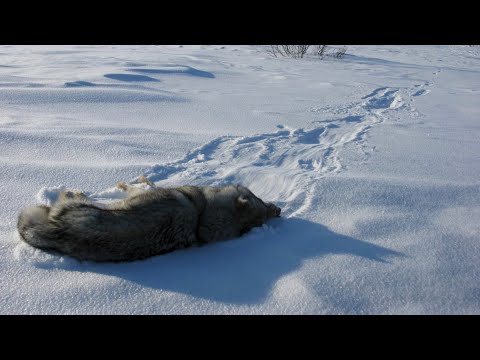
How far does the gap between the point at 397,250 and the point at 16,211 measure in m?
3.36

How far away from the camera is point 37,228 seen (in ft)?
9.83

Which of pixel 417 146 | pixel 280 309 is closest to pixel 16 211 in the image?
pixel 280 309

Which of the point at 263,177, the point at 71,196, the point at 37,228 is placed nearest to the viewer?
the point at 37,228

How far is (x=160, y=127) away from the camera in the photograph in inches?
246

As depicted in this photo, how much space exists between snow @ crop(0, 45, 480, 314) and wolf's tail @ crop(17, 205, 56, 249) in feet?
0.28

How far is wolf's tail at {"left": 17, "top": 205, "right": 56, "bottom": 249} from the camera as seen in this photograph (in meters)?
2.97

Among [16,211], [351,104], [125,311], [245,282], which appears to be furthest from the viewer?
[351,104]

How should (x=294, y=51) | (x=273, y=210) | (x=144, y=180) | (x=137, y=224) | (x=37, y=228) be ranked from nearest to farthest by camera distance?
1. (x=37, y=228)
2. (x=137, y=224)
3. (x=273, y=210)
4. (x=144, y=180)
5. (x=294, y=51)

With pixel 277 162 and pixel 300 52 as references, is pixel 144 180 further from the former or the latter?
pixel 300 52

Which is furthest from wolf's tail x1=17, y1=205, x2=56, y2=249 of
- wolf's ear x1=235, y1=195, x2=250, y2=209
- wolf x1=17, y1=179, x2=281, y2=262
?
wolf's ear x1=235, y1=195, x2=250, y2=209

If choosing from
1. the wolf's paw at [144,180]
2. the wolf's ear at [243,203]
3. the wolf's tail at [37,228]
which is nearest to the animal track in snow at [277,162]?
the wolf's paw at [144,180]

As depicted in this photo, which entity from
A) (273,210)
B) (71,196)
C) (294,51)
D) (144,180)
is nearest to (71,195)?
→ (71,196)

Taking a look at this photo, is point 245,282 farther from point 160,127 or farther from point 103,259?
point 160,127

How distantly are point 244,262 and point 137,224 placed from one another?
894mm
